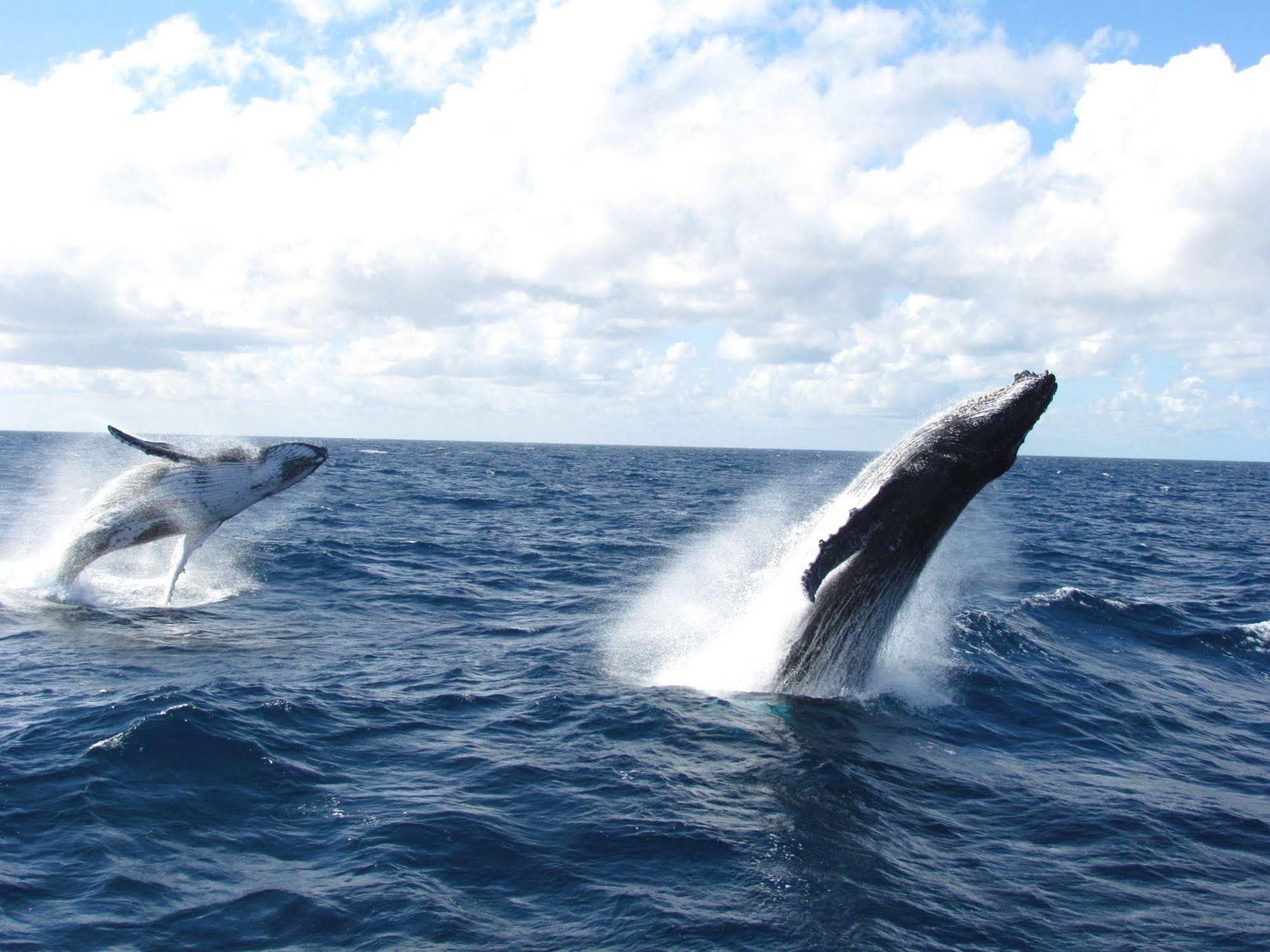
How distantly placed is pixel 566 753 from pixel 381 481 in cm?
5225

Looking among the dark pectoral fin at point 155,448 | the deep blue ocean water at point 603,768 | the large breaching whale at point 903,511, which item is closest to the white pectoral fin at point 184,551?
the deep blue ocean water at point 603,768

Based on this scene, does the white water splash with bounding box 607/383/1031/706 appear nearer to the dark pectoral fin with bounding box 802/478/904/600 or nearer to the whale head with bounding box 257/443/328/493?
the dark pectoral fin with bounding box 802/478/904/600

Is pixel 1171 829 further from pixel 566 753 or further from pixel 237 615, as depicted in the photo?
pixel 237 615

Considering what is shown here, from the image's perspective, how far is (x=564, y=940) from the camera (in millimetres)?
6375

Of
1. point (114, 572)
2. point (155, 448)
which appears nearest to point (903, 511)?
point (155, 448)

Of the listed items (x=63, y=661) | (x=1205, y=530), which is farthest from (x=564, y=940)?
(x=1205, y=530)

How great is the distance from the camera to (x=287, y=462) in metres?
18.0

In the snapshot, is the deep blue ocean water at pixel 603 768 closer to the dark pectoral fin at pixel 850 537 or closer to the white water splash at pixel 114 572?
the white water splash at pixel 114 572

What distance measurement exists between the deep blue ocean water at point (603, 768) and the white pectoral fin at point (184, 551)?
56 centimetres

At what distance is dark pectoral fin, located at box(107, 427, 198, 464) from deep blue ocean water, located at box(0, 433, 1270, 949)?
2810 millimetres

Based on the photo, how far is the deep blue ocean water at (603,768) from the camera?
6773 mm

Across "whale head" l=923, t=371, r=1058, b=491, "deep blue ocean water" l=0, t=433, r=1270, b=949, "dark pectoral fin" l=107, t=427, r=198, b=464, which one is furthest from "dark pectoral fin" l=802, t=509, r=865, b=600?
"dark pectoral fin" l=107, t=427, r=198, b=464

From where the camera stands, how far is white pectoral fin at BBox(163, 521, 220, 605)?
54.4 feet

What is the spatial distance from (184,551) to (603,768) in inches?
443
